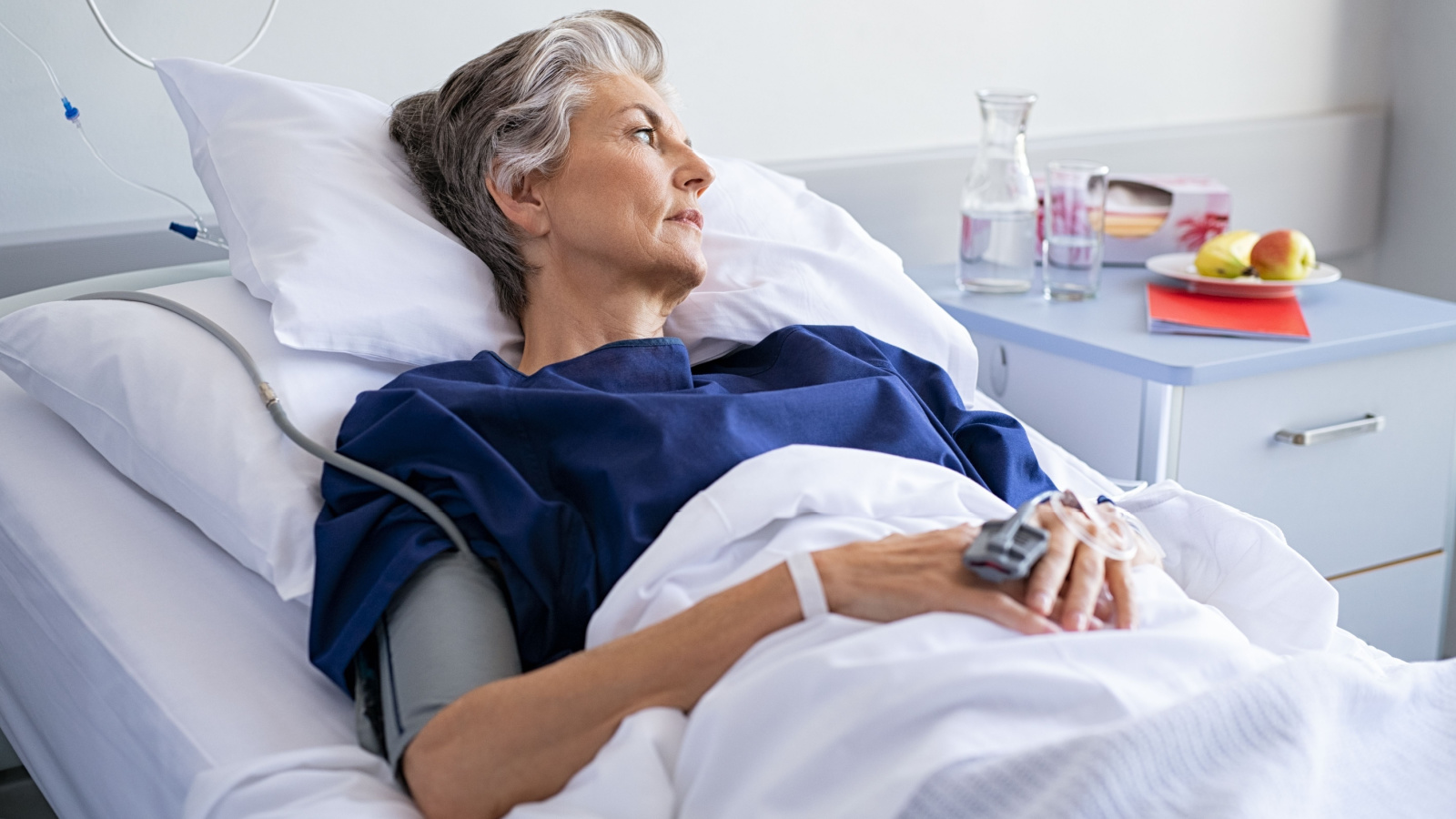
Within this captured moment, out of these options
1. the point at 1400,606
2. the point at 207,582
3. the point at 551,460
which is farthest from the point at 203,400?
the point at 1400,606

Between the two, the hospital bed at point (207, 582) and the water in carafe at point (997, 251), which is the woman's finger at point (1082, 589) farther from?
the water in carafe at point (997, 251)

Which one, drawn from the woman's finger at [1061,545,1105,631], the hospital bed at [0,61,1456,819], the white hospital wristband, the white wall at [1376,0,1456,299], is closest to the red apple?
the hospital bed at [0,61,1456,819]

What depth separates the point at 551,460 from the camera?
107cm

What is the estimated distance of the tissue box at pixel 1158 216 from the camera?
1987 millimetres

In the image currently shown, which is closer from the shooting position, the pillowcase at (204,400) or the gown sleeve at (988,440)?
the pillowcase at (204,400)

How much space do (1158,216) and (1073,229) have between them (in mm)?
267

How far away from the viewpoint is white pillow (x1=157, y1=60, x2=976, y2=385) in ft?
3.96

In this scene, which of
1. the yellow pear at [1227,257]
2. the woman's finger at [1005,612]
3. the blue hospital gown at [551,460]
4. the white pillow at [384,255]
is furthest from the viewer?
the yellow pear at [1227,257]

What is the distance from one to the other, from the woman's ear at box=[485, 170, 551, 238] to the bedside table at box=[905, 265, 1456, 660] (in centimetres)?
71

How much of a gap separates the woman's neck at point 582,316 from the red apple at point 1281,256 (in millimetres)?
964

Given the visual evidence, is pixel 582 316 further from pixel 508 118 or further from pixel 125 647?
pixel 125 647

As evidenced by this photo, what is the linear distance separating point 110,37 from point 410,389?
72 centimetres

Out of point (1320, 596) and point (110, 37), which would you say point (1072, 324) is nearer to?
point (1320, 596)

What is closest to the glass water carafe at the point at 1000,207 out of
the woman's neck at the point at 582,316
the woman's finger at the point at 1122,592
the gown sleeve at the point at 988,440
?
the gown sleeve at the point at 988,440
